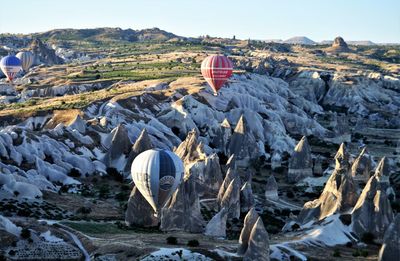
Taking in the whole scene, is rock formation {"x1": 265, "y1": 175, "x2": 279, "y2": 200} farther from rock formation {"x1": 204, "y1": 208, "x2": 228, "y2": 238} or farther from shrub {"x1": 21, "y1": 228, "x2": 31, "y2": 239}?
shrub {"x1": 21, "y1": 228, "x2": 31, "y2": 239}

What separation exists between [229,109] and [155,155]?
54455 millimetres

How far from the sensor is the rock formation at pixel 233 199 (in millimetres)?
59812

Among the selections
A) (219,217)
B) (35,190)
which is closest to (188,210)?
(219,217)

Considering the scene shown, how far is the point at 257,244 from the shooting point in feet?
130

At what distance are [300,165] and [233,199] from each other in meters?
24.7

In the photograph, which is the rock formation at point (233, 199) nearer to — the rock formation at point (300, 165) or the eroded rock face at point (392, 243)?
the eroded rock face at point (392, 243)

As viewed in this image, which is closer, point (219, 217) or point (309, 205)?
point (219, 217)

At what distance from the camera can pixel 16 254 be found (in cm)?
3981

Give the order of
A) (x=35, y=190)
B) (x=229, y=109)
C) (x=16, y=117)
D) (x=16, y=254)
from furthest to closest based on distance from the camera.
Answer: (x=229, y=109) → (x=16, y=117) → (x=35, y=190) → (x=16, y=254)

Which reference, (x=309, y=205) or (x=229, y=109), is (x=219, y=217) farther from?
(x=229, y=109)

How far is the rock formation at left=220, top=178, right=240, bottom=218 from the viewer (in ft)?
196

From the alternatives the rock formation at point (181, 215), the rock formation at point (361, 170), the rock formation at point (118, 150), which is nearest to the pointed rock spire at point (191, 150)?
the rock formation at point (118, 150)

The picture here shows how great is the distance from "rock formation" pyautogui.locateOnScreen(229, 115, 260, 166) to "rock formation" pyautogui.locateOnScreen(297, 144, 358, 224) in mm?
30650

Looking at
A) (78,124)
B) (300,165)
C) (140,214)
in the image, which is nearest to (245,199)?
(140,214)
